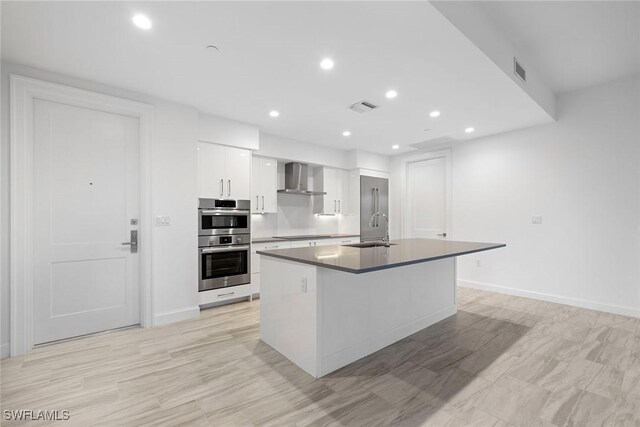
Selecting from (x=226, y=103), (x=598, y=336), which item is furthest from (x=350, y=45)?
(x=598, y=336)

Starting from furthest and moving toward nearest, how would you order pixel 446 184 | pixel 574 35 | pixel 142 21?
pixel 446 184
pixel 574 35
pixel 142 21

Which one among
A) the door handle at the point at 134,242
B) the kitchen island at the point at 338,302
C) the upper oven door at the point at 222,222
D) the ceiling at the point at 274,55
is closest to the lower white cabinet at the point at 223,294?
the upper oven door at the point at 222,222

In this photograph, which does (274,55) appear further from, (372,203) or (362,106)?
(372,203)

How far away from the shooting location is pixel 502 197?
4.69 meters

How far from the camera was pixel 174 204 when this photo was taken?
3469 mm

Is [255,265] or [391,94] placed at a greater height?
[391,94]

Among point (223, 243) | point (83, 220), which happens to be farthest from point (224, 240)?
point (83, 220)

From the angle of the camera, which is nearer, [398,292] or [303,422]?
[303,422]

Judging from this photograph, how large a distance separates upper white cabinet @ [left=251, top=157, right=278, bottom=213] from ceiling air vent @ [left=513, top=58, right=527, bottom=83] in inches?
136

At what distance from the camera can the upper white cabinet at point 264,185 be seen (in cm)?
467

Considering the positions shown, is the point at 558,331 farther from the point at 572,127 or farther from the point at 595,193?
the point at 572,127

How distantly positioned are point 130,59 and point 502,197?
5247 mm

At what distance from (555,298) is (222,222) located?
4.86 m

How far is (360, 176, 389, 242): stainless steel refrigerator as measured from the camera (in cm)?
601
